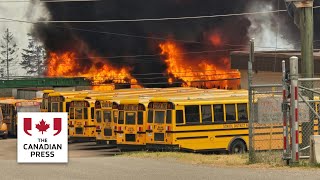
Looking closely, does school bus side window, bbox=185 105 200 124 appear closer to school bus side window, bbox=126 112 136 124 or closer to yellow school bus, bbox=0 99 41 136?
school bus side window, bbox=126 112 136 124

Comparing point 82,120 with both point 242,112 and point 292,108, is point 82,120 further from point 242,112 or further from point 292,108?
point 292,108

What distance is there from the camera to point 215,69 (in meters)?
62.7

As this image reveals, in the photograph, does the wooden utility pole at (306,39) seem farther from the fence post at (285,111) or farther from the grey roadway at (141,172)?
the grey roadway at (141,172)

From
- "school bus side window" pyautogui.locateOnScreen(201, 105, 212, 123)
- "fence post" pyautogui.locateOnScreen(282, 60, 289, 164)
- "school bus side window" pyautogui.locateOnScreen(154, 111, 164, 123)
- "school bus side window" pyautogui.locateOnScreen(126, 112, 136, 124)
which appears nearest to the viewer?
"fence post" pyautogui.locateOnScreen(282, 60, 289, 164)

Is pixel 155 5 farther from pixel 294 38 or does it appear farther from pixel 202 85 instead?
pixel 294 38

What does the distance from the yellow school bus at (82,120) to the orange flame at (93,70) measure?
3083cm

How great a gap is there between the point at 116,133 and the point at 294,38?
43.1 m

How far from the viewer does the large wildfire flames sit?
61594mm

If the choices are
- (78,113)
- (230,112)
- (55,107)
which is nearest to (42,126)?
(230,112)

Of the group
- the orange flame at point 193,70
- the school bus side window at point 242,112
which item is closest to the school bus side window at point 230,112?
the school bus side window at point 242,112

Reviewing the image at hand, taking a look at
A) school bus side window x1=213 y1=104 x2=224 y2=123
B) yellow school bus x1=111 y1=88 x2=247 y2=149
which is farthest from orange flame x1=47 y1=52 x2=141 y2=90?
school bus side window x1=213 y1=104 x2=224 y2=123

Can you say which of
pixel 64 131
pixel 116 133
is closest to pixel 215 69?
pixel 116 133

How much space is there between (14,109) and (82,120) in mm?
10850

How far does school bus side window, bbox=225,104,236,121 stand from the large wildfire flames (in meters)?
33.6
